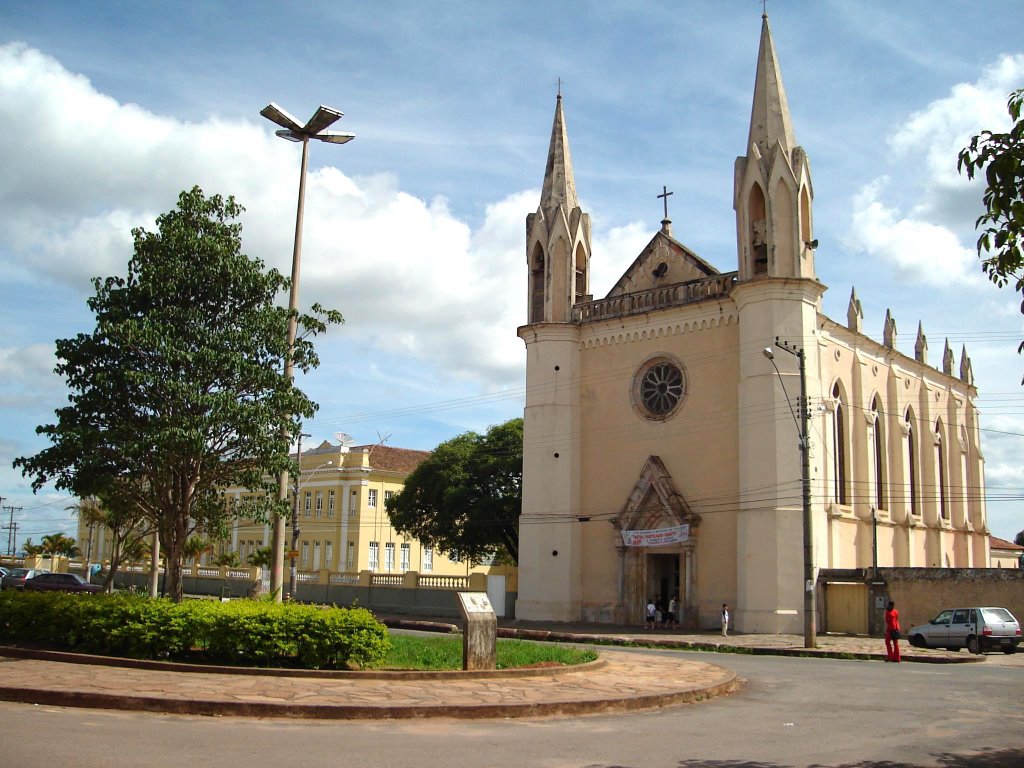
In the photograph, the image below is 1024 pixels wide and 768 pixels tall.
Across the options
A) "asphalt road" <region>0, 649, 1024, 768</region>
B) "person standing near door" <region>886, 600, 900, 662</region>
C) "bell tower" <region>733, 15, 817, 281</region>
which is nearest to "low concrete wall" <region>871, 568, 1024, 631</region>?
"person standing near door" <region>886, 600, 900, 662</region>

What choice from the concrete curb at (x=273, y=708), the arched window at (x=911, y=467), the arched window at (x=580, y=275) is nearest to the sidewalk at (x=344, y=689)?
the concrete curb at (x=273, y=708)

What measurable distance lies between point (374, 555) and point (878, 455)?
114 ft

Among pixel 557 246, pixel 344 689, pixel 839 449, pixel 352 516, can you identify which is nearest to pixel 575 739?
pixel 344 689

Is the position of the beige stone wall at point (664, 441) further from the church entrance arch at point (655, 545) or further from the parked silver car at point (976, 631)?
the parked silver car at point (976, 631)

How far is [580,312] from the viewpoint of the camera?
38938 millimetres

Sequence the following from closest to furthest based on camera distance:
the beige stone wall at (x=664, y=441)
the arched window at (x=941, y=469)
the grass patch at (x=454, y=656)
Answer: the grass patch at (x=454, y=656), the beige stone wall at (x=664, y=441), the arched window at (x=941, y=469)

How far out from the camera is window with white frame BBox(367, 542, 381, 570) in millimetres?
62469

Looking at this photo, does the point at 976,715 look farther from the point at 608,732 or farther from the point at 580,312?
the point at 580,312

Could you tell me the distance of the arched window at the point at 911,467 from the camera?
39594 millimetres

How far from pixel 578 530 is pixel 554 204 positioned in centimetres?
1295

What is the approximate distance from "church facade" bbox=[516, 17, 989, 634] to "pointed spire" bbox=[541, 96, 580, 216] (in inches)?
3.5

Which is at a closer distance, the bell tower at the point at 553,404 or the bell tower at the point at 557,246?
the bell tower at the point at 553,404

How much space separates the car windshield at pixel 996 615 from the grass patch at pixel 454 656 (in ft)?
41.1

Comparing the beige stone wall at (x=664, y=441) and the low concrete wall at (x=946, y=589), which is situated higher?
the beige stone wall at (x=664, y=441)
